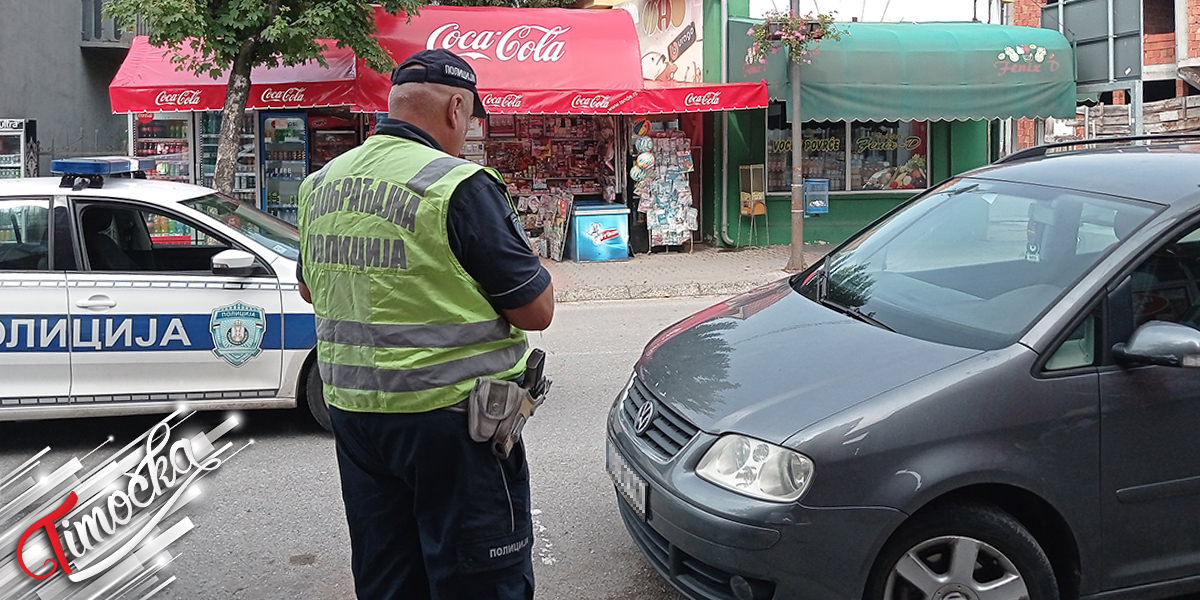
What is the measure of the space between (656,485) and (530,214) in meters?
12.1

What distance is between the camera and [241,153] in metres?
15.0

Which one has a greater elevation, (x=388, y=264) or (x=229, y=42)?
(x=229, y=42)

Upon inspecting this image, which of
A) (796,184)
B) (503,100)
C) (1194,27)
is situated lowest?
(796,184)

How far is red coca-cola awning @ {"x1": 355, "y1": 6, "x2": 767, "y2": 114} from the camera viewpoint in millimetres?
13719

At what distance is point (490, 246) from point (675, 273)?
11233mm

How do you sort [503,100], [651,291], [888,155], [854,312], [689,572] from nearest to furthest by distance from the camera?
[689,572]
[854,312]
[651,291]
[503,100]
[888,155]

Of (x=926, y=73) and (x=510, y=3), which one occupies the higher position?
(x=510, y=3)

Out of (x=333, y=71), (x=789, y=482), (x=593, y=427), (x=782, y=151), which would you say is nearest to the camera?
(x=789, y=482)

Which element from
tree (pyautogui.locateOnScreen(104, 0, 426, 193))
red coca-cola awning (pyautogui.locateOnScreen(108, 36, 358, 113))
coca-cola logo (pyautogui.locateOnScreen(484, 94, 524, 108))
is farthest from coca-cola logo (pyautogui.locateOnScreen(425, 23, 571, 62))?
red coca-cola awning (pyautogui.locateOnScreen(108, 36, 358, 113))

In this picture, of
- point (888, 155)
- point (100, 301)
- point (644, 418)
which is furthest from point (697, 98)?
point (644, 418)

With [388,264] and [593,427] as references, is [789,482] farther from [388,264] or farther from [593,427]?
[593,427]

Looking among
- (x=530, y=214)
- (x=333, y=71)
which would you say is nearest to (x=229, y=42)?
(x=333, y=71)

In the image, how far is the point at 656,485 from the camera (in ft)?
11.4

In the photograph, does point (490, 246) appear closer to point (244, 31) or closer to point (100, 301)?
point (100, 301)
